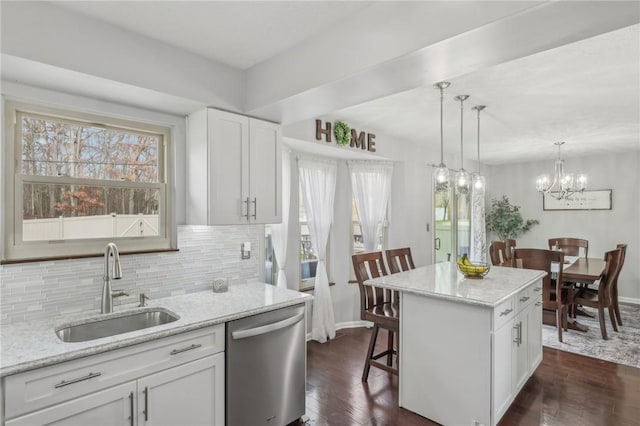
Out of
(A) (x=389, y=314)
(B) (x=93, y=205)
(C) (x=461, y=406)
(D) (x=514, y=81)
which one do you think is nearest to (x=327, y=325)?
(A) (x=389, y=314)

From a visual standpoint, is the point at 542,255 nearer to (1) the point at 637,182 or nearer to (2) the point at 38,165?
(1) the point at 637,182

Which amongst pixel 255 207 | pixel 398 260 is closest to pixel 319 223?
pixel 398 260

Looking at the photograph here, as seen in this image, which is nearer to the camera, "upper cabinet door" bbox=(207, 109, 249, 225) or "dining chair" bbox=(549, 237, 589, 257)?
"upper cabinet door" bbox=(207, 109, 249, 225)

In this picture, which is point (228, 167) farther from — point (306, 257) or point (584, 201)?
point (584, 201)

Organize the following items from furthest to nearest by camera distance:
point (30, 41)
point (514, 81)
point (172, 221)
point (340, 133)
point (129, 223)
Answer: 1. point (340, 133)
2. point (514, 81)
3. point (172, 221)
4. point (129, 223)
5. point (30, 41)

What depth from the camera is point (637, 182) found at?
5746mm

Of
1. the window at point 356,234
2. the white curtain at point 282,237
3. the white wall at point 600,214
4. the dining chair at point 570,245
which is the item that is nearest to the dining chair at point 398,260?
the window at point 356,234

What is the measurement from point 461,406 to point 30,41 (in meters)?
3.25

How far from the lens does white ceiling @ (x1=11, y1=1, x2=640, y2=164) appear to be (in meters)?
1.83

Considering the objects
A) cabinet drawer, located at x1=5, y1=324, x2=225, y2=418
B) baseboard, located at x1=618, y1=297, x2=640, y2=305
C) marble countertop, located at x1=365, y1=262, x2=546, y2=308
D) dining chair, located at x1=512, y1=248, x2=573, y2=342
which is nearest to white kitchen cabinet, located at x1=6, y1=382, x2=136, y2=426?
cabinet drawer, located at x1=5, y1=324, x2=225, y2=418

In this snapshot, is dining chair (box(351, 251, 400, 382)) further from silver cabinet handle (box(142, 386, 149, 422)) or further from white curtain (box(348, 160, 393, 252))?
silver cabinet handle (box(142, 386, 149, 422))

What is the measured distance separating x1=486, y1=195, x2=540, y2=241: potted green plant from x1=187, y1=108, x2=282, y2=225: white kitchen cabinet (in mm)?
5565

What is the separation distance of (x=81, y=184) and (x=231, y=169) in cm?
93

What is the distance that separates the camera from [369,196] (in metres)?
4.54
